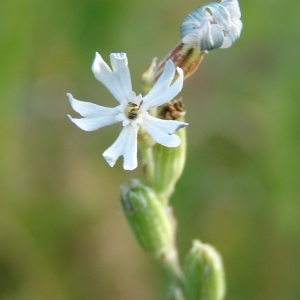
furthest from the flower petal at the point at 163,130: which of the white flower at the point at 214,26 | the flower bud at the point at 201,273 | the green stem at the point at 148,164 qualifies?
the flower bud at the point at 201,273

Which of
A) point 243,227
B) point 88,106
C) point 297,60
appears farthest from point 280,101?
point 88,106

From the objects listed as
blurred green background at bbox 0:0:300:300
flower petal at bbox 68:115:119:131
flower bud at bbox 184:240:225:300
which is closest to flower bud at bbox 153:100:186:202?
flower bud at bbox 184:240:225:300

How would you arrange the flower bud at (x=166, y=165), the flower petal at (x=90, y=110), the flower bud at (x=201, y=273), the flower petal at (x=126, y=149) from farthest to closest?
the flower bud at (x=201, y=273)
the flower bud at (x=166, y=165)
the flower petal at (x=90, y=110)
the flower petal at (x=126, y=149)

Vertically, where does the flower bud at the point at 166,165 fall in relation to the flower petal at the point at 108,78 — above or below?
below

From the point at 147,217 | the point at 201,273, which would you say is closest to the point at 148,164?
the point at 147,217

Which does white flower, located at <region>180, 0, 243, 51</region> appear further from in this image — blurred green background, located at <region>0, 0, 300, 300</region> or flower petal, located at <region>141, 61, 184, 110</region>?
blurred green background, located at <region>0, 0, 300, 300</region>

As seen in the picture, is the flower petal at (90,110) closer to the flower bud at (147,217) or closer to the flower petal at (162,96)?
the flower petal at (162,96)
